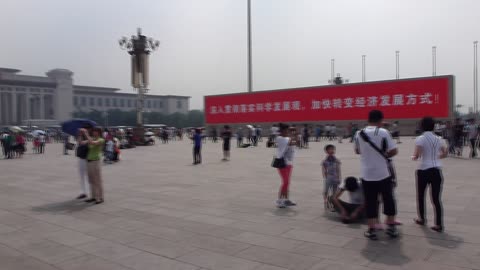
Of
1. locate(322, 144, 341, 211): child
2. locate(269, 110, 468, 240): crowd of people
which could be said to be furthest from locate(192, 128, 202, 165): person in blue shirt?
locate(269, 110, 468, 240): crowd of people

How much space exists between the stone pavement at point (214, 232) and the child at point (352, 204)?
0.17m

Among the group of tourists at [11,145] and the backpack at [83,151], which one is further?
the group of tourists at [11,145]

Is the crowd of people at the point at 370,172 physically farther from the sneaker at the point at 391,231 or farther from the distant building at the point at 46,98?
the distant building at the point at 46,98

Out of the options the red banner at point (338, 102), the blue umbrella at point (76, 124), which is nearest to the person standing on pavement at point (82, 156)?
the blue umbrella at point (76, 124)

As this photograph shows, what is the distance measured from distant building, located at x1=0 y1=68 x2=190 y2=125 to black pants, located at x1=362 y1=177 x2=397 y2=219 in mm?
83280

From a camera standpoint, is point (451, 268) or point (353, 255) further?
point (353, 255)

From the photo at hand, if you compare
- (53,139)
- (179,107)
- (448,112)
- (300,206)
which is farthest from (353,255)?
(179,107)

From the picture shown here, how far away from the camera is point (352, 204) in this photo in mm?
5488

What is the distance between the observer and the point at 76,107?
9706 cm

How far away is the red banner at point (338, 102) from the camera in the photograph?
90.3 ft

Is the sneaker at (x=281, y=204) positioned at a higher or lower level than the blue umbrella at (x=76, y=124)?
lower

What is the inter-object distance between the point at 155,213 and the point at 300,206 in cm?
239

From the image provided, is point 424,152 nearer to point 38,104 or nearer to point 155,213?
point 155,213

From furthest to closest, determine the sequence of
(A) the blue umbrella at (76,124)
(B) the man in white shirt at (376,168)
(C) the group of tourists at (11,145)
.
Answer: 1. (C) the group of tourists at (11,145)
2. (A) the blue umbrella at (76,124)
3. (B) the man in white shirt at (376,168)
